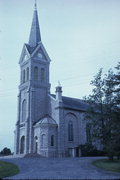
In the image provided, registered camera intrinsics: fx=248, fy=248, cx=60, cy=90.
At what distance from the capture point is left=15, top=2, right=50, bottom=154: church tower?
157 ft

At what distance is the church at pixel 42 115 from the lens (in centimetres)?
4497

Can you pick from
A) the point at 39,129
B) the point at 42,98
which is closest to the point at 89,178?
the point at 39,129

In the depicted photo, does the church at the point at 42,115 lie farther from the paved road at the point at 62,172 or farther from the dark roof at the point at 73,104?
the paved road at the point at 62,172

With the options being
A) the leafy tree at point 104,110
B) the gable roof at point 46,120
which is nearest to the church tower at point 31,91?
the gable roof at point 46,120

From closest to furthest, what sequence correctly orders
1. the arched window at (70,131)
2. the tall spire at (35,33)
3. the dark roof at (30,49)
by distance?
the arched window at (70,131), the dark roof at (30,49), the tall spire at (35,33)

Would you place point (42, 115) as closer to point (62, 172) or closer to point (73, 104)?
point (73, 104)

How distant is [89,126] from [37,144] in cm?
1532

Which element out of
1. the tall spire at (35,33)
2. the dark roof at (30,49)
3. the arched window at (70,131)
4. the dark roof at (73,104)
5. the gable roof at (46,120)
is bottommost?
the arched window at (70,131)

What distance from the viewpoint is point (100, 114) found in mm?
32562

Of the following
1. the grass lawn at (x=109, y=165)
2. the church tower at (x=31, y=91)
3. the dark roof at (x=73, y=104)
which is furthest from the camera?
the dark roof at (x=73, y=104)

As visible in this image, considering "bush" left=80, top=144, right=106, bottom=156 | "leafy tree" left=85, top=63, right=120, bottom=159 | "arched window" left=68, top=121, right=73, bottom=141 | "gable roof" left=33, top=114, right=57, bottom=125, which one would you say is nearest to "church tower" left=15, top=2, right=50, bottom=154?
"gable roof" left=33, top=114, right=57, bottom=125

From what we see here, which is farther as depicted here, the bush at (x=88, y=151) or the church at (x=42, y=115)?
the church at (x=42, y=115)

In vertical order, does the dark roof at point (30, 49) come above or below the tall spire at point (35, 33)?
below

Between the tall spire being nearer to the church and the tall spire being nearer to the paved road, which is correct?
the church
